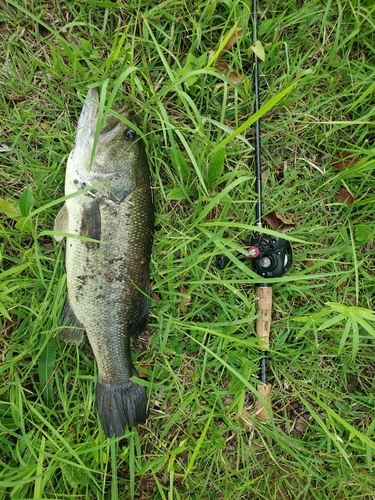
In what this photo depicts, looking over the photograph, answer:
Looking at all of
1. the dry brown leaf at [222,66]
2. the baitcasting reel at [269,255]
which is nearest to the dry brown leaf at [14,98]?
the dry brown leaf at [222,66]

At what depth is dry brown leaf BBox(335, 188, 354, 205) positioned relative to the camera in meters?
2.69

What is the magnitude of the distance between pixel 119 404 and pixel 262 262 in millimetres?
1262

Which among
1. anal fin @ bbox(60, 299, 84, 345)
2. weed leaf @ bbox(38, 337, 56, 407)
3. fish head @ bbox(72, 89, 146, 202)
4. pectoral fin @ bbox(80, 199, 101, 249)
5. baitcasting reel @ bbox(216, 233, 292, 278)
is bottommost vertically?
weed leaf @ bbox(38, 337, 56, 407)

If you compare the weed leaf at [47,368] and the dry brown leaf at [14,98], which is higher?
the dry brown leaf at [14,98]

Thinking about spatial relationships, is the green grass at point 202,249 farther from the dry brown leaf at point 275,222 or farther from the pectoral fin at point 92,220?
the pectoral fin at point 92,220

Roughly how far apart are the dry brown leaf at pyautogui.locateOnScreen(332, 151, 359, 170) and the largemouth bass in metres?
1.35

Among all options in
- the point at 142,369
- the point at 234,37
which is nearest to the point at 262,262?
the point at 142,369

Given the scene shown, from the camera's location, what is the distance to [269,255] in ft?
7.94

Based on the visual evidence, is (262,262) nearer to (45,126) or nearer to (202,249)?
(202,249)

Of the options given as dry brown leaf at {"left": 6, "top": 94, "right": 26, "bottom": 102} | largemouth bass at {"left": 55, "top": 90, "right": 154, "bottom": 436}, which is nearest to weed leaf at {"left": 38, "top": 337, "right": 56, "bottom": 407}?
largemouth bass at {"left": 55, "top": 90, "right": 154, "bottom": 436}

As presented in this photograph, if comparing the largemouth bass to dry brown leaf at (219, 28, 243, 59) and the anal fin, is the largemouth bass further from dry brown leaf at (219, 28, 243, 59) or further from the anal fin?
dry brown leaf at (219, 28, 243, 59)

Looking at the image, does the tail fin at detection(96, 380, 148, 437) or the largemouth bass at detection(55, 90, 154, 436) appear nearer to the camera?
the largemouth bass at detection(55, 90, 154, 436)

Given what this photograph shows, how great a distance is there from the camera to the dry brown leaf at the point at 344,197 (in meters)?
2.69

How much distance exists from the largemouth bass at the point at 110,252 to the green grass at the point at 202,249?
0.44 feet
